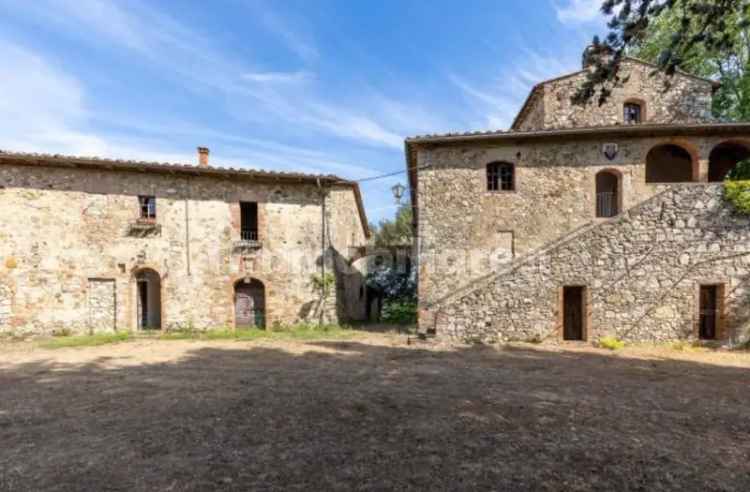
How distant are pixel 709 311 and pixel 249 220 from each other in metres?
15.6

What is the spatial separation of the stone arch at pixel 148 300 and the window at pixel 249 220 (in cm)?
356

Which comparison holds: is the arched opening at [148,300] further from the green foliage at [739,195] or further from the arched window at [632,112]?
the arched window at [632,112]

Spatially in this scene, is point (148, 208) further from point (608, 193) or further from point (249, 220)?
point (608, 193)

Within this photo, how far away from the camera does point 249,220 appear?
14492mm

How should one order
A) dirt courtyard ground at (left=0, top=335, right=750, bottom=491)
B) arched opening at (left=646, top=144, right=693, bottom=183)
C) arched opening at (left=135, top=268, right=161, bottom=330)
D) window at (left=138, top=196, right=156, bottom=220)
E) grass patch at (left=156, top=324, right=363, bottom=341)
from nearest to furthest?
dirt courtyard ground at (left=0, top=335, right=750, bottom=491) → grass patch at (left=156, top=324, right=363, bottom=341) → window at (left=138, top=196, right=156, bottom=220) → arched opening at (left=135, top=268, right=161, bottom=330) → arched opening at (left=646, top=144, right=693, bottom=183)

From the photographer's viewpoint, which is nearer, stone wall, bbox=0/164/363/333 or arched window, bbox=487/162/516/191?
stone wall, bbox=0/164/363/333

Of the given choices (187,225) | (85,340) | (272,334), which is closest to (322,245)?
(272,334)

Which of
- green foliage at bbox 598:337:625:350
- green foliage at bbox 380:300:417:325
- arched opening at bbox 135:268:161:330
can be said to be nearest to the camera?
green foliage at bbox 598:337:625:350

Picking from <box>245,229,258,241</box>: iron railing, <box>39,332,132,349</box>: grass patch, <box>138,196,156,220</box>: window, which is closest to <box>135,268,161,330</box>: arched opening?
<box>39,332,132,349</box>: grass patch

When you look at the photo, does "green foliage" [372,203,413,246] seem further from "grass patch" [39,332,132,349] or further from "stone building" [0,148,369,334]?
"grass patch" [39,332,132,349]

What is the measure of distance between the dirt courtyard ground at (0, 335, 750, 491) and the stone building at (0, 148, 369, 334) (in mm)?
4690

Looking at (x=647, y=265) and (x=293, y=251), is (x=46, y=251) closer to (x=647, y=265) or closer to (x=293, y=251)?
(x=293, y=251)

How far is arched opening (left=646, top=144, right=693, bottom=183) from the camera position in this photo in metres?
14.3

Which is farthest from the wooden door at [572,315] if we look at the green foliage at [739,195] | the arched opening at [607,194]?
the green foliage at [739,195]
